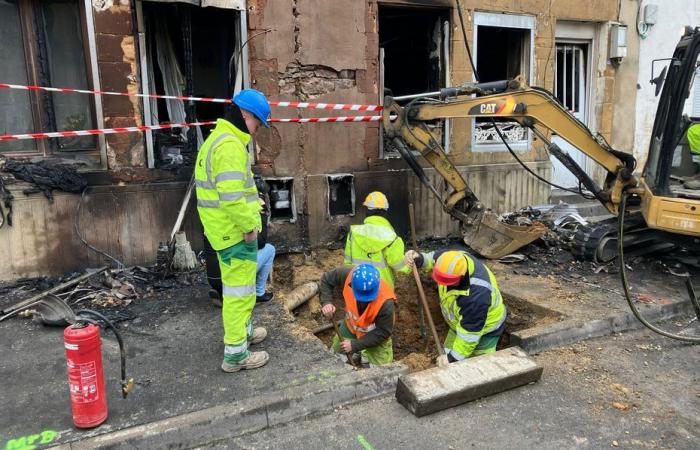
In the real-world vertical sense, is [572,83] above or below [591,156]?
above

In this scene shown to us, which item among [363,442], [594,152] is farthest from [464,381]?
[594,152]

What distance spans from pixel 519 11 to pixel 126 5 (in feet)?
19.8

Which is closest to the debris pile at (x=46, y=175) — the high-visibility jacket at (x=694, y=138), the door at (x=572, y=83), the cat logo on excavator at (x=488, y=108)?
the cat logo on excavator at (x=488, y=108)

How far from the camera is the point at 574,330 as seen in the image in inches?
194

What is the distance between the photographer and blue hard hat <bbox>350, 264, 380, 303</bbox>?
450 cm

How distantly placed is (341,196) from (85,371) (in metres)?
4.92

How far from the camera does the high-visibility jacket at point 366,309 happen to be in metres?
4.77

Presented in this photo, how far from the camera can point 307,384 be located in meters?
3.82

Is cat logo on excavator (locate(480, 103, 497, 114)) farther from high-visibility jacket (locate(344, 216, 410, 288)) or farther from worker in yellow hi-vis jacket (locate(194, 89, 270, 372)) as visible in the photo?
worker in yellow hi-vis jacket (locate(194, 89, 270, 372))

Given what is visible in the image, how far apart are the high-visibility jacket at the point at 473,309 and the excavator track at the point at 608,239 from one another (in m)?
2.76

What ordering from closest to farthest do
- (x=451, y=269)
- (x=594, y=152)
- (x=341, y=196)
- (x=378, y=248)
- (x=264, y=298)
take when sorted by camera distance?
(x=451, y=269), (x=378, y=248), (x=264, y=298), (x=594, y=152), (x=341, y=196)

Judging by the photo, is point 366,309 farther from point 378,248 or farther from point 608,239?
point 608,239

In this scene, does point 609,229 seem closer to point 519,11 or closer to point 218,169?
point 519,11

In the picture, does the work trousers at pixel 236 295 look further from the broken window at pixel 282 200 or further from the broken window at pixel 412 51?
the broken window at pixel 412 51
